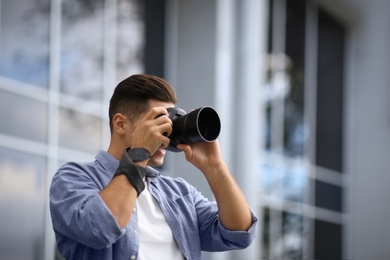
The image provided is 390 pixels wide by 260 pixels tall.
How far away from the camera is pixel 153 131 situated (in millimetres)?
2703

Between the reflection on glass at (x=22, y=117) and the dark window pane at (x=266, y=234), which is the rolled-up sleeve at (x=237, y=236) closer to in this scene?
the reflection on glass at (x=22, y=117)

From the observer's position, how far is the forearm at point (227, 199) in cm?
288

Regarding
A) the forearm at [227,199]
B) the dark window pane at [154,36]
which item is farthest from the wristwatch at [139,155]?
the dark window pane at [154,36]

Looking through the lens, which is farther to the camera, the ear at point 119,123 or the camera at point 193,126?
the ear at point 119,123

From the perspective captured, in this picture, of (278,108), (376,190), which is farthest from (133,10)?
(376,190)

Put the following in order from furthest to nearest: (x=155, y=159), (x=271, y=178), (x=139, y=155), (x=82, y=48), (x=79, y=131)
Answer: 1. (x=271, y=178)
2. (x=82, y=48)
3. (x=79, y=131)
4. (x=155, y=159)
5. (x=139, y=155)

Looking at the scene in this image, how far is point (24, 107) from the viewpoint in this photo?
5449mm

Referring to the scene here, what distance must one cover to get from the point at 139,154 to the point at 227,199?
405 mm

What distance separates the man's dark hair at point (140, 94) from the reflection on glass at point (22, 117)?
2446mm

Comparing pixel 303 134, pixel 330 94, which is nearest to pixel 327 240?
pixel 303 134

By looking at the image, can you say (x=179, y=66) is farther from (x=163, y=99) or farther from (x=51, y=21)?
(x=163, y=99)

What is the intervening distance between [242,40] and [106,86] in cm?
209

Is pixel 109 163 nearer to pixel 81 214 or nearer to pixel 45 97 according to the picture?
pixel 81 214

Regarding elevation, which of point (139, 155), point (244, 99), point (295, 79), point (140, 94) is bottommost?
point (139, 155)
